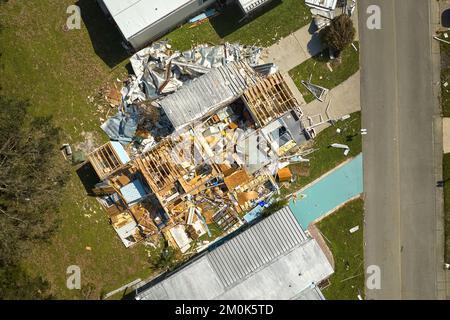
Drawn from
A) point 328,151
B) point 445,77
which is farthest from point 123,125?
point 445,77

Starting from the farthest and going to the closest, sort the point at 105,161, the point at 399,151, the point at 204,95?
the point at 399,151 → the point at 105,161 → the point at 204,95

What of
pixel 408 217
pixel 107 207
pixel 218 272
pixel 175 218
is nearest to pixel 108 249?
pixel 107 207

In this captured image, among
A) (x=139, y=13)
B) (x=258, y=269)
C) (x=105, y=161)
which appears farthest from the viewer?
(x=105, y=161)

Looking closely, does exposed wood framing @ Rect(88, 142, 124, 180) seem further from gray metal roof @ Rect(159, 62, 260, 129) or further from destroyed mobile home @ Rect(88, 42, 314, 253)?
gray metal roof @ Rect(159, 62, 260, 129)

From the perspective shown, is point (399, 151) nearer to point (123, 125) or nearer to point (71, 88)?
point (123, 125)

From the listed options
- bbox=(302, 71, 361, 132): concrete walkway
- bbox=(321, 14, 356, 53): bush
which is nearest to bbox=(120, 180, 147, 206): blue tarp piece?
Answer: bbox=(302, 71, 361, 132): concrete walkway

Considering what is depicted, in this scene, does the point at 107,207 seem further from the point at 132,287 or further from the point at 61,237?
the point at 132,287
